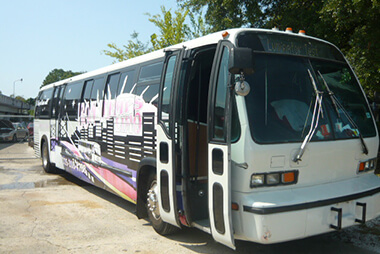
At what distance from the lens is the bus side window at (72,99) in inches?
378

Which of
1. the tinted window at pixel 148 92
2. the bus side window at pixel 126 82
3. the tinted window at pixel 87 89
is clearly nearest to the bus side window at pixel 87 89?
the tinted window at pixel 87 89

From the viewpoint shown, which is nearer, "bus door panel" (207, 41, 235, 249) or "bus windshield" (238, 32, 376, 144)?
"bus door panel" (207, 41, 235, 249)

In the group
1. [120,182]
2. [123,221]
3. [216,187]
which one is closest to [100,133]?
[120,182]

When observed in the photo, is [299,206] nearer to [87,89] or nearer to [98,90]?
[98,90]

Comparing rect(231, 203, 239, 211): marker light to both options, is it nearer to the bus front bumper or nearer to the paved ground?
the bus front bumper

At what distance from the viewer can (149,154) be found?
606cm

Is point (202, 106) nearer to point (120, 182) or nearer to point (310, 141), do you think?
point (310, 141)

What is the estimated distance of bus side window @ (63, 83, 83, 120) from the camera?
31.5 ft

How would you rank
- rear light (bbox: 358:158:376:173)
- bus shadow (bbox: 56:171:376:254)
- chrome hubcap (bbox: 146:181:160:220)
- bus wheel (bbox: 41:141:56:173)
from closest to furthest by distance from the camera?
rear light (bbox: 358:158:376:173) → bus shadow (bbox: 56:171:376:254) → chrome hubcap (bbox: 146:181:160:220) → bus wheel (bbox: 41:141:56:173)

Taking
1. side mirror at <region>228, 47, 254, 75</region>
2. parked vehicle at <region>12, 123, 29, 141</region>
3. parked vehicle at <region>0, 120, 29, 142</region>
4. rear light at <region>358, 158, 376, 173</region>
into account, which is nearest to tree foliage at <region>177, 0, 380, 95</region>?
rear light at <region>358, 158, 376, 173</region>

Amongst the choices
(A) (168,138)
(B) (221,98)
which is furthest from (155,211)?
(B) (221,98)

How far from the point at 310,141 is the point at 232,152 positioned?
0.94 meters

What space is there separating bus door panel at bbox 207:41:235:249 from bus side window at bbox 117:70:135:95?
2666mm

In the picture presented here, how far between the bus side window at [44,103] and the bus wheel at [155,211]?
22.9ft
